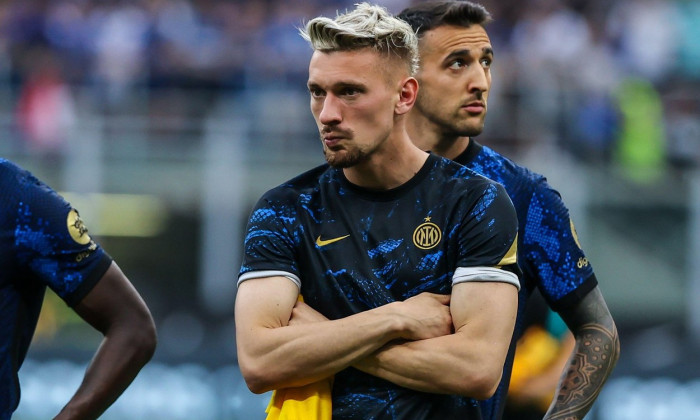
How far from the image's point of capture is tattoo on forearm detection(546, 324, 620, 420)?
14.3ft

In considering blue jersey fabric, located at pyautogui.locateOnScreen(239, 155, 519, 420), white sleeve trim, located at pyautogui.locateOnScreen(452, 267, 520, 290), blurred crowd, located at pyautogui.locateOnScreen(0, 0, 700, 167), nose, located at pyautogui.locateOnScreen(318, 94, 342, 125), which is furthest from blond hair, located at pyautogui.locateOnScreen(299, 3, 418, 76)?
blurred crowd, located at pyautogui.locateOnScreen(0, 0, 700, 167)

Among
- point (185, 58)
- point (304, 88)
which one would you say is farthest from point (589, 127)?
point (185, 58)

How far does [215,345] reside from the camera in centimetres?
1105

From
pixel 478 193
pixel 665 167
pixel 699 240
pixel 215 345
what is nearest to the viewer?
pixel 478 193

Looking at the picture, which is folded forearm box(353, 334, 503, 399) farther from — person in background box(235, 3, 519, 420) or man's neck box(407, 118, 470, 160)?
man's neck box(407, 118, 470, 160)

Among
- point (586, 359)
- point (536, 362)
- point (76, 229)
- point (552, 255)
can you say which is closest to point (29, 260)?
point (76, 229)

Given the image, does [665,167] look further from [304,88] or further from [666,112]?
[304,88]

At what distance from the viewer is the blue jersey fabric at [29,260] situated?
13.1 feet

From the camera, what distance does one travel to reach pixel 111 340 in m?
4.17

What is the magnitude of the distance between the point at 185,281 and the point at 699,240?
215 inches

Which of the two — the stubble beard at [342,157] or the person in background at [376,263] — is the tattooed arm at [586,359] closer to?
the person in background at [376,263]

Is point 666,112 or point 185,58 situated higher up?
point 185,58

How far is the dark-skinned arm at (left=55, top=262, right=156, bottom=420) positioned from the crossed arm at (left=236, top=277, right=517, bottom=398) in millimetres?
596

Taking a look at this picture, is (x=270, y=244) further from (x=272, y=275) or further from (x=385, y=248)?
(x=385, y=248)
